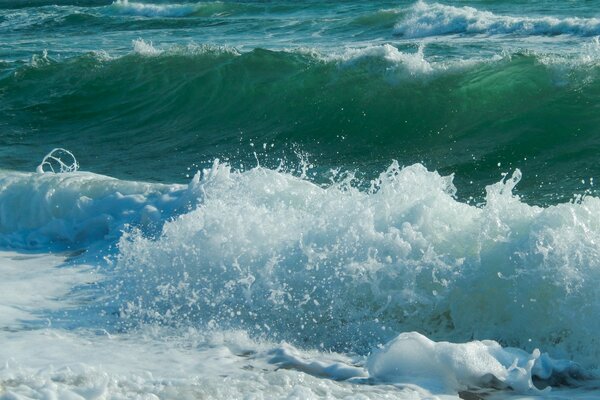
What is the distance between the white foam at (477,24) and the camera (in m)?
17.7

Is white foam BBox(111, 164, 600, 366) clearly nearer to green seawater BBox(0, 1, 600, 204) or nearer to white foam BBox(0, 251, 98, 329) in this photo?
white foam BBox(0, 251, 98, 329)

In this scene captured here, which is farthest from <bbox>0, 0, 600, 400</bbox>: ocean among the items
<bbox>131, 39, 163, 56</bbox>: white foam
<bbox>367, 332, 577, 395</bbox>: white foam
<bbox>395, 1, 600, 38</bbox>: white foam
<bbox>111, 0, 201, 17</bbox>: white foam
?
<bbox>111, 0, 201, 17</bbox>: white foam

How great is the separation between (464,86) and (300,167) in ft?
10.4

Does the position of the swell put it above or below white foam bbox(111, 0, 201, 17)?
below

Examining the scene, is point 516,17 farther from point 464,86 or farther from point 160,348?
point 160,348

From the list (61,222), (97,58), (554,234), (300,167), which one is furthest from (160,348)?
(97,58)

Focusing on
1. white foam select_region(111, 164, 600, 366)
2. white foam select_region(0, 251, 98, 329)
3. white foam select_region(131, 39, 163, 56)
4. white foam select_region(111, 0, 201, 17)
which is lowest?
white foam select_region(0, 251, 98, 329)

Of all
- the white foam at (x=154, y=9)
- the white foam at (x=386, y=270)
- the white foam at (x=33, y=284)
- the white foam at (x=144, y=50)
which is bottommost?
the white foam at (x=33, y=284)

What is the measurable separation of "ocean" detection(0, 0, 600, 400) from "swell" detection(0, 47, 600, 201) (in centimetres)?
4

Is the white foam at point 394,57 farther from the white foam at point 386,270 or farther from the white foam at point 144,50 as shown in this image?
the white foam at point 386,270

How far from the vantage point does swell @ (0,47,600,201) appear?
11234mm

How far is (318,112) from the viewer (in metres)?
13.3

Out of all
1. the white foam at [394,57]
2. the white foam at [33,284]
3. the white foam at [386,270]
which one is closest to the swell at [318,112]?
the white foam at [394,57]

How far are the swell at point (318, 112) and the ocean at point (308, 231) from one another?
0.04 metres
